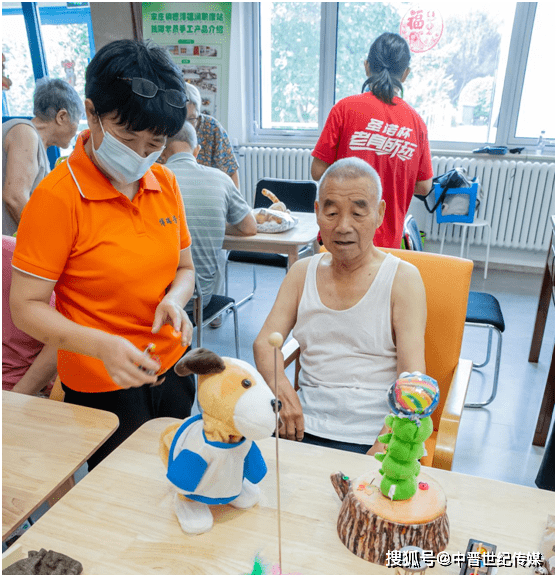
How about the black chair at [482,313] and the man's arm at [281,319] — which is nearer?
the man's arm at [281,319]

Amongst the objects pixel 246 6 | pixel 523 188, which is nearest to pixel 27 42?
pixel 246 6

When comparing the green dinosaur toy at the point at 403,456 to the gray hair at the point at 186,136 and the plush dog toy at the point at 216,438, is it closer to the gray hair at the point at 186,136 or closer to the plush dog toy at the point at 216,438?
the plush dog toy at the point at 216,438

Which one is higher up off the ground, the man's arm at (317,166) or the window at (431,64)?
the window at (431,64)

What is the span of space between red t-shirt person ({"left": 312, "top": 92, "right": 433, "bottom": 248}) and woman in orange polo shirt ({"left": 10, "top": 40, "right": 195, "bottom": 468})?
54.2 inches

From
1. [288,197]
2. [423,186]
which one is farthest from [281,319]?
[288,197]

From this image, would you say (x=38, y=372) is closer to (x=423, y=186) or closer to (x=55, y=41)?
(x=423, y=186)

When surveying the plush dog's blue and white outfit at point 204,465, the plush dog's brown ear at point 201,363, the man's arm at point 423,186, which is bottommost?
the plush dog's blue and white outfit at point 204,465

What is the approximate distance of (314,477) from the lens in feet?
3.31

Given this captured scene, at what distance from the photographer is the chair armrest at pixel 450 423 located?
122 centimetres

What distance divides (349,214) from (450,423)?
0.62 meters

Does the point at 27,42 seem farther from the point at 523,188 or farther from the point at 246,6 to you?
the point at 523,188

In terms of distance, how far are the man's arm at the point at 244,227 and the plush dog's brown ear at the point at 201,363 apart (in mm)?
1842

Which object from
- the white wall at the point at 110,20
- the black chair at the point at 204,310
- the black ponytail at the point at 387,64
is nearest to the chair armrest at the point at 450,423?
the black chair at the point at 204,310

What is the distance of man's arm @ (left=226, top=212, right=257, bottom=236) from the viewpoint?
2633mm
